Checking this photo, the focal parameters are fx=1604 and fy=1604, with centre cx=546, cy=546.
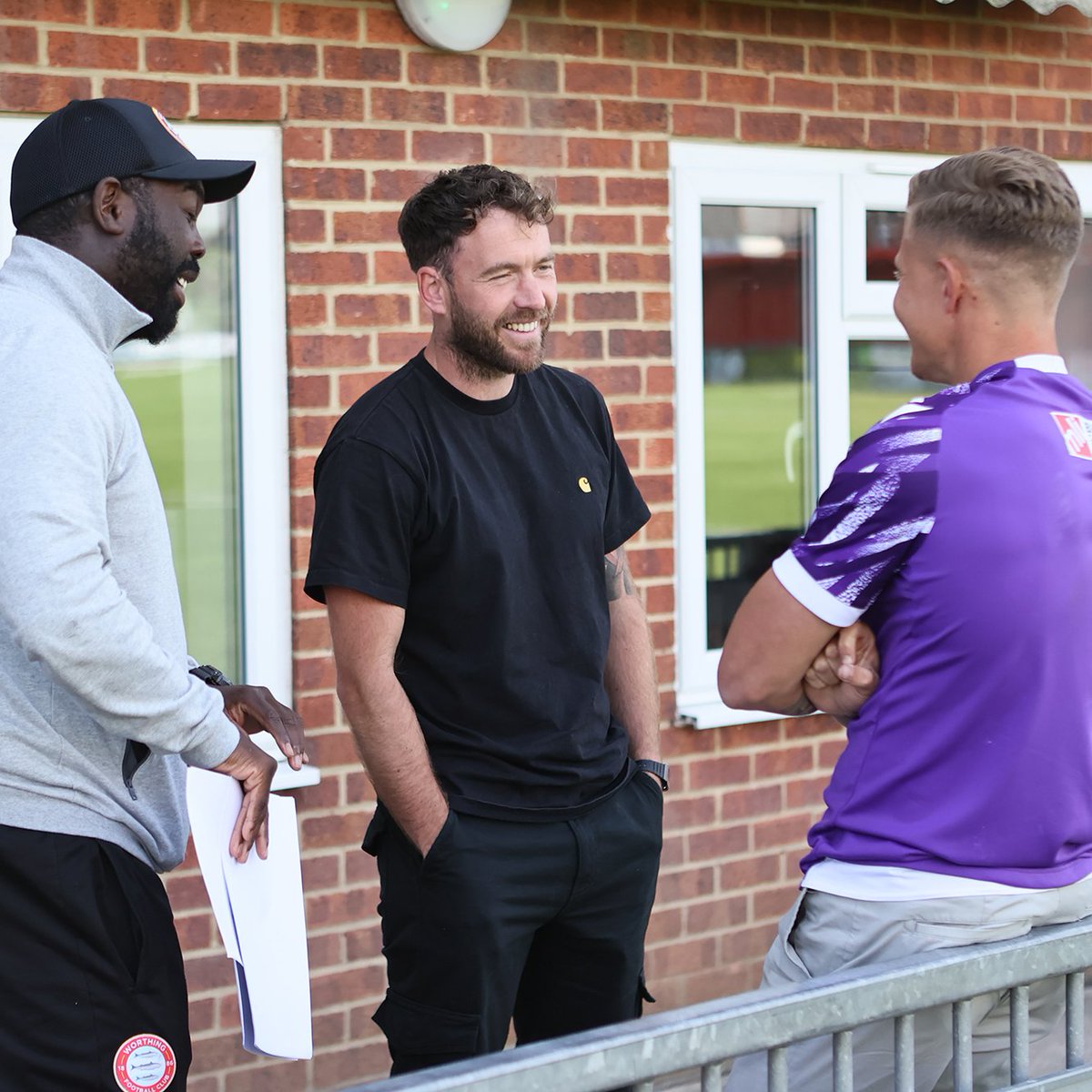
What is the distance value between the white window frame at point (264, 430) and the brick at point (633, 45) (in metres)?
1.04

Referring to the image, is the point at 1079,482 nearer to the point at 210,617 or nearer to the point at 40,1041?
the point at 40,1041

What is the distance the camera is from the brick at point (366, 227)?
4.09 m

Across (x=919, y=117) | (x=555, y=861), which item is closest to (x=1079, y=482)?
(x=555, y=861)

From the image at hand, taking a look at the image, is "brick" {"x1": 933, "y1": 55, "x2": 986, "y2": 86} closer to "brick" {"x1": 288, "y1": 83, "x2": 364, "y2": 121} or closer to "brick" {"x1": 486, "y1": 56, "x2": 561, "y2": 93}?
"brick" {"x1": 486, "y1": 56, "x2": 561, "y2": 93}

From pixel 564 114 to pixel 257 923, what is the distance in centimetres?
270

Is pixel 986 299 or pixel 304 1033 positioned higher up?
pixel 986 299

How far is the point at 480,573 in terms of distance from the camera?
284 cm

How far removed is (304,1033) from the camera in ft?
8.04

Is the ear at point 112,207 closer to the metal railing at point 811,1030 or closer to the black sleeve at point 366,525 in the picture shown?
the black sleeve at point 366,525

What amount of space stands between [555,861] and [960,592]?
1.10 metres

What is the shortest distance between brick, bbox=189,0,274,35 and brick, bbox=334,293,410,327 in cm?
69

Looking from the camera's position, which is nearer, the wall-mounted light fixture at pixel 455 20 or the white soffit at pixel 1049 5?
the wall-mounted light fixture at pixel 455 20

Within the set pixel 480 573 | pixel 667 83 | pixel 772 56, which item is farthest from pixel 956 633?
pixel 772 56

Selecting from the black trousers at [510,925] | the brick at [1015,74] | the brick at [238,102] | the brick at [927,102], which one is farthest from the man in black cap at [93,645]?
the brick at [1015,74]
